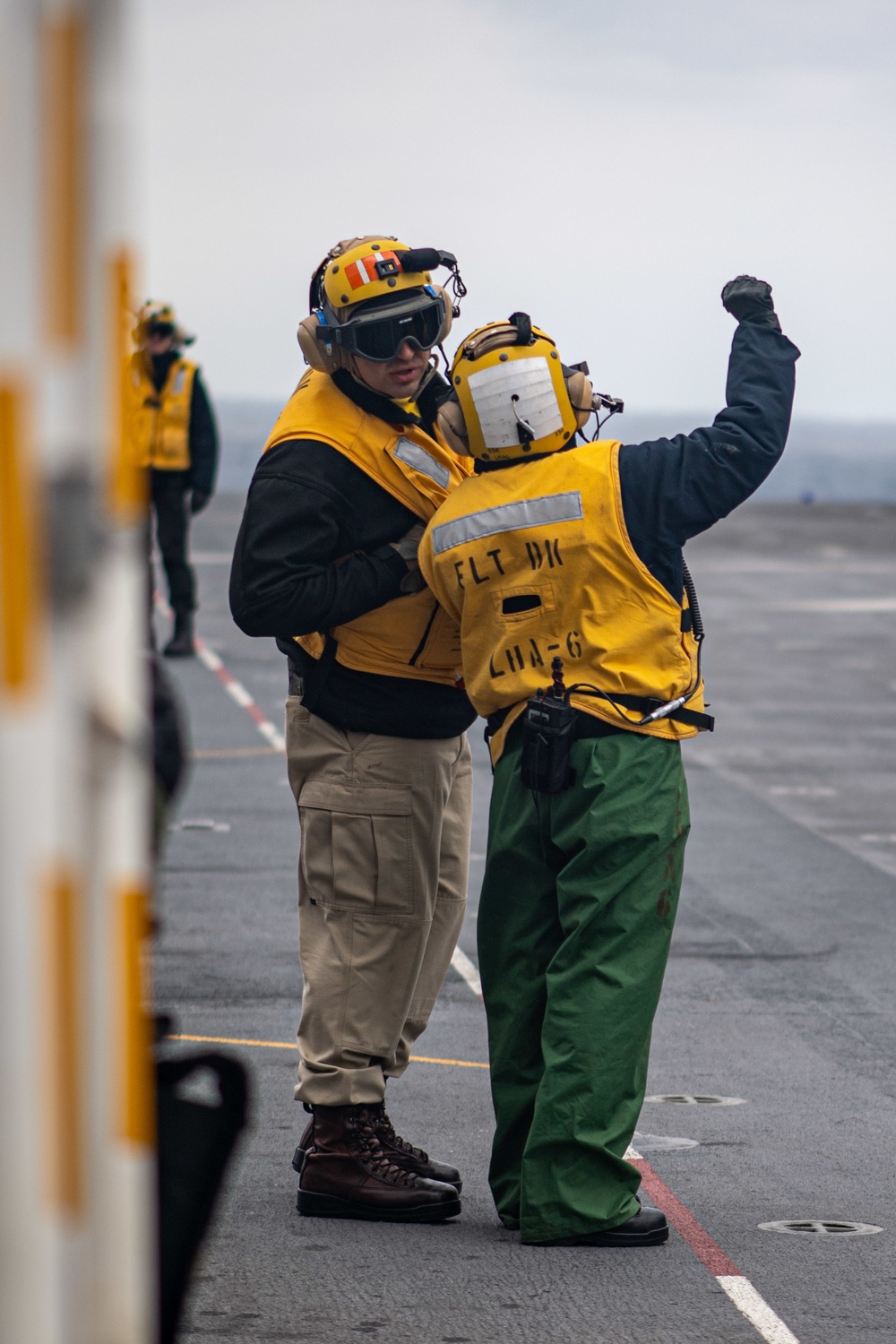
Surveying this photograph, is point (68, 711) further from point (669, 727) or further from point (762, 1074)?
point (762, 1074)

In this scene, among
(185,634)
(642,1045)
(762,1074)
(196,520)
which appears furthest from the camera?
(196,520)

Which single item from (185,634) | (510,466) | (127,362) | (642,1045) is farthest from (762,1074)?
(185,634)

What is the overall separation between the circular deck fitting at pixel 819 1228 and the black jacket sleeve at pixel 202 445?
11.2 m

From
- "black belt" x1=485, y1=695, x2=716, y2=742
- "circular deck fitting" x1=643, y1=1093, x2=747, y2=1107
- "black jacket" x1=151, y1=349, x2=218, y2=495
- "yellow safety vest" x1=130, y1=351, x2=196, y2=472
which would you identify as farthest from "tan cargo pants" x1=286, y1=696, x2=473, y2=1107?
"black jacket" x1=151, y1=349, x2=218, y2=495

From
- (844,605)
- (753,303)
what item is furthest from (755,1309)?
(844,605)

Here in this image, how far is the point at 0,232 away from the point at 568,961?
291cm

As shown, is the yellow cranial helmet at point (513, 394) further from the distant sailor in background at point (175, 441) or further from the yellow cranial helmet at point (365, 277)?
the distant sailor in background at point (175, 441)

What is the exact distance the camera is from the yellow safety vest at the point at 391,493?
446 cm

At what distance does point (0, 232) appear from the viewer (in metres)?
1.44

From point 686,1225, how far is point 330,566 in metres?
1.66

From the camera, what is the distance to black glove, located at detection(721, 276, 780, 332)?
416cm

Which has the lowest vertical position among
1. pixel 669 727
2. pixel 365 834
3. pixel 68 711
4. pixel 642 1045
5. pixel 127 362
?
pixel 642 1045

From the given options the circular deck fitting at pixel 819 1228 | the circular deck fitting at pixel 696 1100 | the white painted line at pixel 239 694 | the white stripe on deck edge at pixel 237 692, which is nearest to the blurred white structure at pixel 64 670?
the circular deck fitting at pixel 819 1228

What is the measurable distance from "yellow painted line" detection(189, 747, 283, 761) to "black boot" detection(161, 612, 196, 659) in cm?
385
